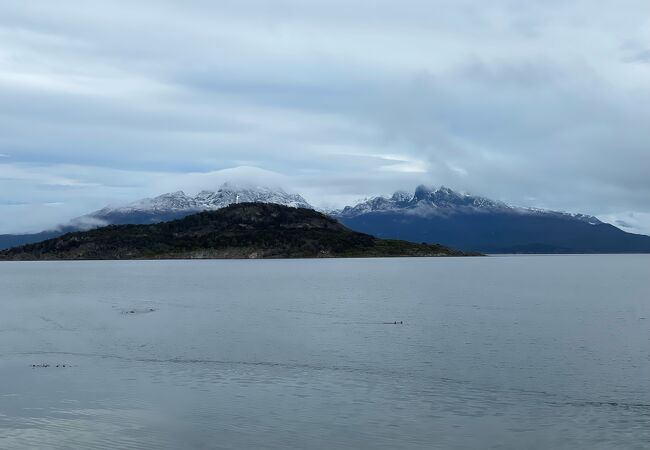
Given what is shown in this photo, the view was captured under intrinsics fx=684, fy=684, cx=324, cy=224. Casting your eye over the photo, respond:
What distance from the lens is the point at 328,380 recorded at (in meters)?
52.4

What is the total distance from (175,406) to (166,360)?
17.9 meters

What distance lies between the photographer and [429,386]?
Result: 49.8 meters

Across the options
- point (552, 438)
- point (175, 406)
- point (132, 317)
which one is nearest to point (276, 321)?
point (132, 317)

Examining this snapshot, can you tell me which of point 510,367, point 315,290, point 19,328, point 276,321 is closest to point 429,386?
point 510,367

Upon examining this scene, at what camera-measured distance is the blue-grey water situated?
38406mm

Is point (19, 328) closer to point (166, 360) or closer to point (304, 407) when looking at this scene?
point (166, 360)

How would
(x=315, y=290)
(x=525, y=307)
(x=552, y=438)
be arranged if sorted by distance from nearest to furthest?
(x=552, y=438), (x=525, y=307), (x=315, y=290)

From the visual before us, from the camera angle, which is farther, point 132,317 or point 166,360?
point 132,317

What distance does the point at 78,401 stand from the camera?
46.3 metres

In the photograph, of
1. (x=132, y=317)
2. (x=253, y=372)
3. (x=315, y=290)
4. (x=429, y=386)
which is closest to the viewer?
(x=429, y=386)

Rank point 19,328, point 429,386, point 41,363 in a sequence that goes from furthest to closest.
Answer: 1. point 19,328
2. point 41,363
3. point 429,386

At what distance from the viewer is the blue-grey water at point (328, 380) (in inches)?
1512

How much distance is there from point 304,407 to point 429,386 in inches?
413

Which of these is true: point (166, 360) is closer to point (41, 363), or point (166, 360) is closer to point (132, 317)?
point (41, 363)
